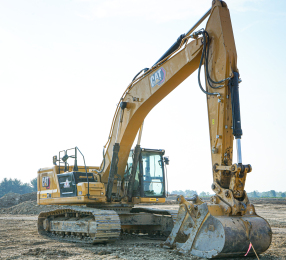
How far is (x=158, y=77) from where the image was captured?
9109 mm

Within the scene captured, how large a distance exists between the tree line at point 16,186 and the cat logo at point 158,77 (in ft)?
227

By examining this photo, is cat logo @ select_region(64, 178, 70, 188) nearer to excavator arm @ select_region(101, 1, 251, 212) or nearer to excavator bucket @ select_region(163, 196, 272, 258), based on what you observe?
excavator arm @ select_region(101, 1, 251, 212)

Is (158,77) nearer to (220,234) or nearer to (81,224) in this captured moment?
(220,234)

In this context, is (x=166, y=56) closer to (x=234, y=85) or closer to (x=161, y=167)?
(x=234, y=85)

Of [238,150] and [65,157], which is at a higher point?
[65,157]

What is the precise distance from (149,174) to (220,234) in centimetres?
471

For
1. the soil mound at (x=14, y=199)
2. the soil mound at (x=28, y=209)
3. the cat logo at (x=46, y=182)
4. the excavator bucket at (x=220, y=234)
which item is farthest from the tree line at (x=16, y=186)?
the excavator bucket at (x=220, y=234)

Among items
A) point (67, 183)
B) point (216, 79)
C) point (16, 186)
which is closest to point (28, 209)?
point (67, 183)

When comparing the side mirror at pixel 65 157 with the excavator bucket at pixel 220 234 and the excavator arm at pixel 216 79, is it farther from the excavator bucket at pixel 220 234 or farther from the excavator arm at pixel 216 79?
the excavator bucket at pixel 220 234

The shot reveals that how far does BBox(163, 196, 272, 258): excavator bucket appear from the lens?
651cm

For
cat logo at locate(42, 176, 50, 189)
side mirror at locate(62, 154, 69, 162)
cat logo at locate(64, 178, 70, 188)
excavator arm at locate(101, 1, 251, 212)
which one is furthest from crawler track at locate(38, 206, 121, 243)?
excavator arm at locate(101, 1, 251, 212)

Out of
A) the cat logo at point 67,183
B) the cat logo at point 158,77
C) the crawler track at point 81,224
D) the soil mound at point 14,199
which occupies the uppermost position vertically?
the cat logo at point 158,77

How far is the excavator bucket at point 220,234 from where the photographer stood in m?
6.51

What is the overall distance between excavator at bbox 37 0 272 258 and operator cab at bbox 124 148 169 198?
0.03 metres
